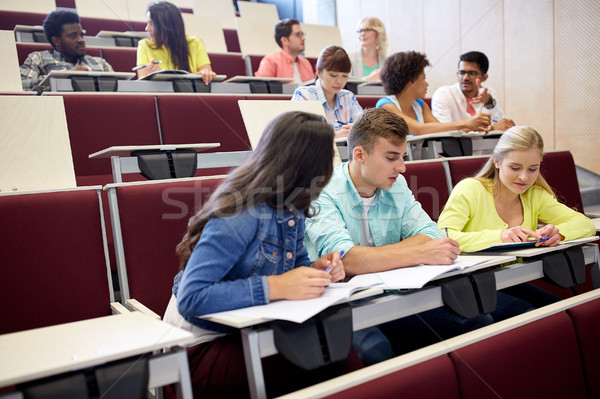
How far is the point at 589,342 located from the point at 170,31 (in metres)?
1.80

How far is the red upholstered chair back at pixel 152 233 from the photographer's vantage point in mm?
899

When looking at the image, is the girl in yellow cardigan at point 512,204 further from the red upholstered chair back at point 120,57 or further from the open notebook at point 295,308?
the red upholstered chair back at point 120,57

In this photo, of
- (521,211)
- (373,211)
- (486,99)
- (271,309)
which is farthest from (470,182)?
(486,99)

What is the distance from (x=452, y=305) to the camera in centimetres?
68

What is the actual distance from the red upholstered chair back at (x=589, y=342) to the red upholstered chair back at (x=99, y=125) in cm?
119

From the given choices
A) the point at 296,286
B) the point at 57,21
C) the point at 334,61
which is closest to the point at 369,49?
the point at 334,61

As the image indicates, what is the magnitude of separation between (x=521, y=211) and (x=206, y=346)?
30.1 inches

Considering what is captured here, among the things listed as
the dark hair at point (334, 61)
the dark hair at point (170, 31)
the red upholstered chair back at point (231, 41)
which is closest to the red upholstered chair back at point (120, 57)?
the dark hair at point (170, 31)

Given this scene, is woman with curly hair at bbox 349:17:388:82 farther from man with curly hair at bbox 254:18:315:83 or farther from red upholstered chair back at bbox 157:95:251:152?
red upholstered chair back at bbox 157:95:251:152

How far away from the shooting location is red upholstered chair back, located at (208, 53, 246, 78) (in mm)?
2539

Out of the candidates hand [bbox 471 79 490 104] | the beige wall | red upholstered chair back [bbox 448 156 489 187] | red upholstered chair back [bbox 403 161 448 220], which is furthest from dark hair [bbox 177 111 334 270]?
the beige wall

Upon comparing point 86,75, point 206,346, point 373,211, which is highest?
point 86,75

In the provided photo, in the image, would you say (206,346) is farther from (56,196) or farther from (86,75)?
(86,75)

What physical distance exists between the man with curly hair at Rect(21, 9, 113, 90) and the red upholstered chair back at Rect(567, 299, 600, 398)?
5.98 feet
